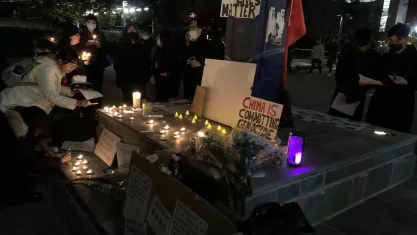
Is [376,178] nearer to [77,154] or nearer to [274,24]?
[274,24]

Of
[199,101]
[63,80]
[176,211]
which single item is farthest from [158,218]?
[63,80]

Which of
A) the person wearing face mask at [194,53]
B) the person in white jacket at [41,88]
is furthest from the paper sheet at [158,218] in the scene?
the person wearing face mask at [194,53]

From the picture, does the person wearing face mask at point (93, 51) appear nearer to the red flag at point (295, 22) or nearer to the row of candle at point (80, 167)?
the row of candle at point (80, 167)

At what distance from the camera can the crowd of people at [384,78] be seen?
4.43m

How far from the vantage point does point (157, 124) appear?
13.6ft

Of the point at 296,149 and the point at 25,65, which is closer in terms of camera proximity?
the point at 296,149

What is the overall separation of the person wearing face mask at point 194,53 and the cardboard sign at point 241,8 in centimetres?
223

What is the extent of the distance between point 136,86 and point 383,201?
459 centimetres

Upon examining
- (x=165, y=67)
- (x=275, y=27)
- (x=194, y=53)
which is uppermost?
(x=275, y=27)

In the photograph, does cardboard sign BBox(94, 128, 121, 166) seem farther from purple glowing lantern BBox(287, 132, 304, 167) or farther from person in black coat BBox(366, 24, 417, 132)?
person in black coat BBox(366, 24, 417, 132)

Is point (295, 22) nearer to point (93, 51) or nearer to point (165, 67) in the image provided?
point (165, 67)

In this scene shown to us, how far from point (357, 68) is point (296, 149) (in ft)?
8.72

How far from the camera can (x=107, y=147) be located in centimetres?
423

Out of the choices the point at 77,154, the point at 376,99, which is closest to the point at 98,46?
the point at 77,154
